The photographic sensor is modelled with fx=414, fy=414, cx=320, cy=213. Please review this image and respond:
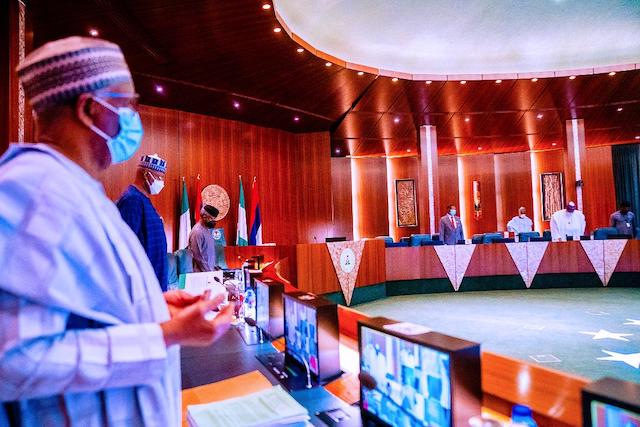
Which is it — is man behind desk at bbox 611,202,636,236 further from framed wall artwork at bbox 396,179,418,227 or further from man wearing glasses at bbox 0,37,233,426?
man wearing glasses at bbox 0,37,233,426

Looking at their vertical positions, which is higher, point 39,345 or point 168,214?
point 168,214

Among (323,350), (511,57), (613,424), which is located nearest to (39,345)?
(613,424)

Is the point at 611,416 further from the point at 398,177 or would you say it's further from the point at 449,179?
the point at 449,179

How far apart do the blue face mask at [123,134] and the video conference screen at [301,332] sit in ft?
2.75

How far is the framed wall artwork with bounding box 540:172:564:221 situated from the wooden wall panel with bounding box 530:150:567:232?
4.1 inches

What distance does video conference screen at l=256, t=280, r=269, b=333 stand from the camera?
2.21 metres

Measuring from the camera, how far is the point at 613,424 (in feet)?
1.99

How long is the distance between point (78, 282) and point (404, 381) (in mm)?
726

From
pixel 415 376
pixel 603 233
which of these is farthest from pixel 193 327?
pixel 603 233

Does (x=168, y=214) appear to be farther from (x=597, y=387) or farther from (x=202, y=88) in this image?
(x=597, y=387)

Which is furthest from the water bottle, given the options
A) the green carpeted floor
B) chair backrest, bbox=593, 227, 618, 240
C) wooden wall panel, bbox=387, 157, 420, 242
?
wooden wall panel, bbox=387, 157, 420, 242

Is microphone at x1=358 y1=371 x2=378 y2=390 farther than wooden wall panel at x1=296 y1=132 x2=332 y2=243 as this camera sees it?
No

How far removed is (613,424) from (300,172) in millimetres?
9236

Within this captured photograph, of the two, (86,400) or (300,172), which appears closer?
(86,400)
